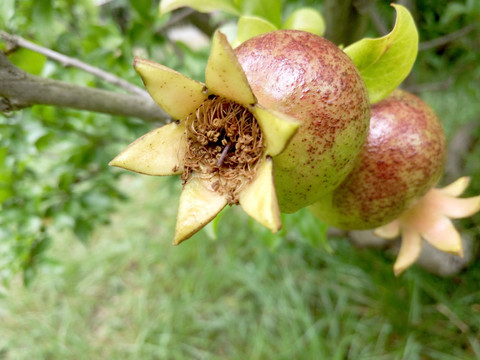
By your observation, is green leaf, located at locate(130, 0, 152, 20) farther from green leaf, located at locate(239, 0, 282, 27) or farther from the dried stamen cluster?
the dried stamen cluster

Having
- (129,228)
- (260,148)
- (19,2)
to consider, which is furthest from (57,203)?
(129,228)

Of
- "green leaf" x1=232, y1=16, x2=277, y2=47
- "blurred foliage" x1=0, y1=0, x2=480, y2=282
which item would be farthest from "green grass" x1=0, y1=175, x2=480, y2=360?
"green leaf" x1=232, y1=16, x2=277, y2=47

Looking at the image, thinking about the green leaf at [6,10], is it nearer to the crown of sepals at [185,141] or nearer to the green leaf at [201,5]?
the green leaf at [201,5]

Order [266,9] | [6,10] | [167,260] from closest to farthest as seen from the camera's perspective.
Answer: [266,9] < [6,10] < [167,260]

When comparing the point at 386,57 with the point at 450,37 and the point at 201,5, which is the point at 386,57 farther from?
the point at 450,37

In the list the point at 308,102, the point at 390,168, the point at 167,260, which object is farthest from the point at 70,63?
the point at 167,260

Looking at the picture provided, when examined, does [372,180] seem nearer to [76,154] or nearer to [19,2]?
[76,154]

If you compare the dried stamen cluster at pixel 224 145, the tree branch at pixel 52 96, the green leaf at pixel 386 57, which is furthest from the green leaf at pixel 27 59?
the green leaf at pixel 386 57
